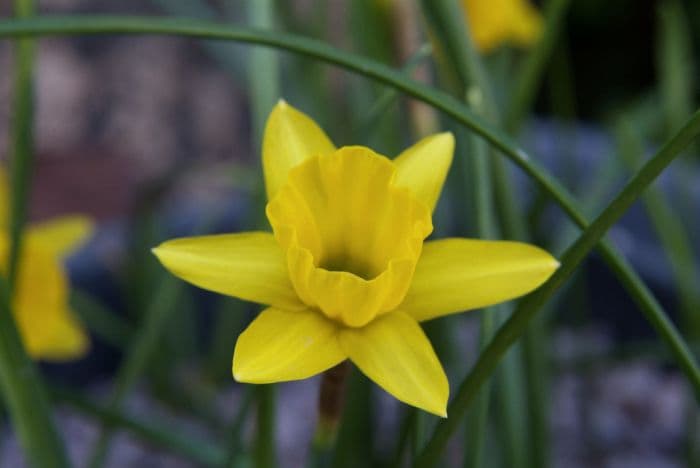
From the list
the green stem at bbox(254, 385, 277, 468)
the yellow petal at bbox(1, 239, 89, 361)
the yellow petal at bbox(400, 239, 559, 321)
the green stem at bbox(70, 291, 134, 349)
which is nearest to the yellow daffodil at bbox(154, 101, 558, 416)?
the yellow petal at bbox(400, 239, 559, 321)

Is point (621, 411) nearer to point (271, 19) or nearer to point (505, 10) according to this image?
point (505, 10)

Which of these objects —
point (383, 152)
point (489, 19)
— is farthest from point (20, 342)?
point (489, 19)

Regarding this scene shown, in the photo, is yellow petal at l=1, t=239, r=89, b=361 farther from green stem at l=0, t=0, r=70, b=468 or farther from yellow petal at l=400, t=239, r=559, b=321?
yellow petal at l=400, t=239, r=559, b=321

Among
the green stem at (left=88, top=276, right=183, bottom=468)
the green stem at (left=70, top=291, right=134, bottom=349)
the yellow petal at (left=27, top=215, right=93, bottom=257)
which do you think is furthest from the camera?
the green stem at (left=70, top=291, right=134, bottom=349)

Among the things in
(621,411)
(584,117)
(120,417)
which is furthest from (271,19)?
(584,117)

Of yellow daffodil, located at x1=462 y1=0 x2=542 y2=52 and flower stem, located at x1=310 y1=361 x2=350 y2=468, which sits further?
yellow daffodil, located at x1=462 y1=0 x2=542 y2=52

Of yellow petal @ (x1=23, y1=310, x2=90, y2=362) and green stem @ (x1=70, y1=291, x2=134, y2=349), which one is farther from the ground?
yellow petal @ (x1=23, y1=310, x2=90, y2=362)
